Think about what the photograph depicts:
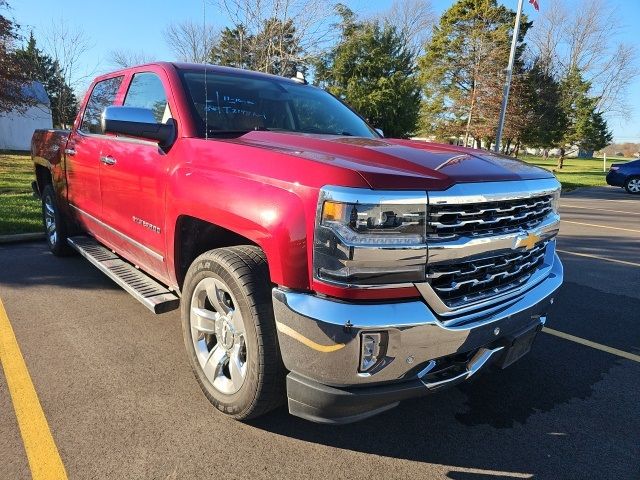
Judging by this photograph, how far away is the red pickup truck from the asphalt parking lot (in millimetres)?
278

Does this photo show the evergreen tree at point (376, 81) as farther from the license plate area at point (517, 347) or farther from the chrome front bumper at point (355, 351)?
the chrome front bumper at point (355, 351)

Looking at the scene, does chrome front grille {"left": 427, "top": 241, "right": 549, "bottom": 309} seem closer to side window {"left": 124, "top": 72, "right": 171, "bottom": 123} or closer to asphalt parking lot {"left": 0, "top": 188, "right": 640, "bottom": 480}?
asphalt parking lot {"left": 0, "top": 188, "right": 640, "bottom": 480}

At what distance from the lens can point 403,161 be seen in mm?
2211

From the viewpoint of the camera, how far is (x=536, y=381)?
316 centimetres

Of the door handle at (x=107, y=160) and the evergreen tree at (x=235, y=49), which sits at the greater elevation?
the evergreen tree at (x=235, y=49)

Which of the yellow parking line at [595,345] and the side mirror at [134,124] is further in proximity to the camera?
the yellow parking line at [595,345]

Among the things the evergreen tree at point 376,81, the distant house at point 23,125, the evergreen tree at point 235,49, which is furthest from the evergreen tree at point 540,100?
the distant house at point 23,125

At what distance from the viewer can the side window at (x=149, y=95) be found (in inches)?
124

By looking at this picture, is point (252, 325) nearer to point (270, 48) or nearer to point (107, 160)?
point (107, 160)

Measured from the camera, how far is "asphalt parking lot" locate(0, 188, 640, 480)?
2.26 m

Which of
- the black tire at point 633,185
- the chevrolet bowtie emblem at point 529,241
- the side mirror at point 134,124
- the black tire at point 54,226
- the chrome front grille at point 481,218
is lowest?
the black tire at point 633,185

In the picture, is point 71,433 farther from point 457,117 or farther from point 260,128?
point 457,117

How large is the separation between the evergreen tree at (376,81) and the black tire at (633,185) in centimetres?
1504

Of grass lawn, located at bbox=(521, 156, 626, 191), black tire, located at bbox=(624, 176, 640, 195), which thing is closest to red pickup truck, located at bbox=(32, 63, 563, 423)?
grass lawn, located at bbox=(521, 156, 626, 191)
